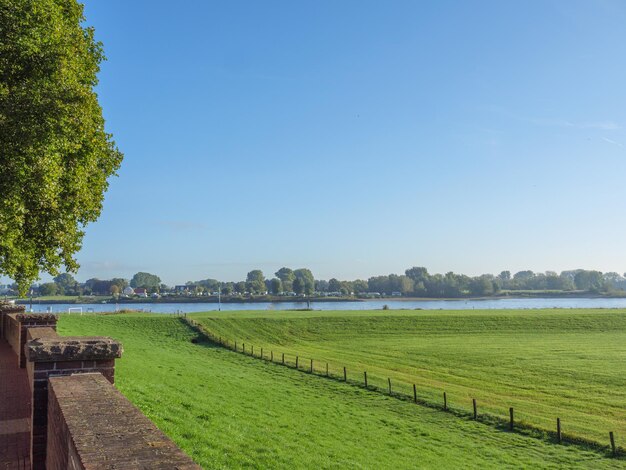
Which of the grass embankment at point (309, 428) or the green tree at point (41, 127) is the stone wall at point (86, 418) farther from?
the green tree at point (41, 127)

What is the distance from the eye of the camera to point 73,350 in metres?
6.93

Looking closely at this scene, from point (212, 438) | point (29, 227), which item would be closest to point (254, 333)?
point (29, 227)

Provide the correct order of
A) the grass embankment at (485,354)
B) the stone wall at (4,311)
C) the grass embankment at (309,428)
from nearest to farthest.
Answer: the grass embankment at (309,428), the stone wall at (4,311), the grass embankment at (485,354)

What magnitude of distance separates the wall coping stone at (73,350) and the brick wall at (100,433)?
1.56 ft

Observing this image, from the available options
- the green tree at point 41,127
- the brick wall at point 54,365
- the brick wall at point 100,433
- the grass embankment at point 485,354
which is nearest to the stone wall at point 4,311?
the green tree at point 41,127

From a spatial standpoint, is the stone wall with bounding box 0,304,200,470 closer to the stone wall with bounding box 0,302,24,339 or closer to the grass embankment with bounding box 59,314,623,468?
the grass embankment with bounding box 59,314,623,468

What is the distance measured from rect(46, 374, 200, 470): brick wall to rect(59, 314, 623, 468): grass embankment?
17.4 feet

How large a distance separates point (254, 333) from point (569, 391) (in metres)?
38.7

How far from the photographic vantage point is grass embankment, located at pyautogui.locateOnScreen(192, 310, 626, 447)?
99.6ft

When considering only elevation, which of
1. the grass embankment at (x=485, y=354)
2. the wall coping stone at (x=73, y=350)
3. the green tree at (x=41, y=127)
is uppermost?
the green tree at (x=41, y=127)

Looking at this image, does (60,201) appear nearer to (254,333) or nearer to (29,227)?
(29,227)

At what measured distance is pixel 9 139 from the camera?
1441cm

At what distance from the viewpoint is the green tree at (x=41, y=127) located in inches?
566

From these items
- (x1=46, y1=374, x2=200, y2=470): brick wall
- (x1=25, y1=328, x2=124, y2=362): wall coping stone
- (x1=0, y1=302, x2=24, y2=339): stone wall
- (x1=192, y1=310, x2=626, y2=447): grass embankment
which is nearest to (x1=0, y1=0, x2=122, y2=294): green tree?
(x1=0, y1=302, x2=24, y2=339): stone wall
